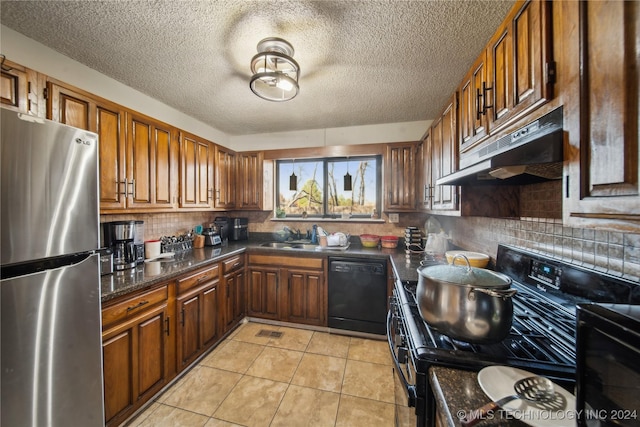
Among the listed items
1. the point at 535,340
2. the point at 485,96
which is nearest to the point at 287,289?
the point at 535,340

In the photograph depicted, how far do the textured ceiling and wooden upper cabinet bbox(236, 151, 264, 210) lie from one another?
38.5 inches

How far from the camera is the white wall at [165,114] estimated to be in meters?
1.53

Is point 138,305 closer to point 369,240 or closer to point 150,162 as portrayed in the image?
point 150,162

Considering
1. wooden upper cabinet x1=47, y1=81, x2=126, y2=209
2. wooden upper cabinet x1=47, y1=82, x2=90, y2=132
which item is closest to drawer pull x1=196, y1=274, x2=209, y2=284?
wooden upper cabinet x1=47, y1=81, x2=126, y2=209

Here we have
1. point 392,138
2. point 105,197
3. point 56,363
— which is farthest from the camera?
point 392,138

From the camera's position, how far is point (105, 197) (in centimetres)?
168

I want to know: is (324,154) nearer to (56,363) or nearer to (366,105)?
(366,105)

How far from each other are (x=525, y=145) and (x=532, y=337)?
75 cm

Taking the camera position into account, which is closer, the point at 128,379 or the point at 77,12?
the point at 77,12

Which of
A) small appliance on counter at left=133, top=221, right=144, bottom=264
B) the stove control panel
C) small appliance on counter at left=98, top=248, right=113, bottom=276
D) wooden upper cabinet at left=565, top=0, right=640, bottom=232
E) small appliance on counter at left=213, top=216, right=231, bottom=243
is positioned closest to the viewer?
wooden upper cabinet at left=565, top=0, right=640, bottom=232

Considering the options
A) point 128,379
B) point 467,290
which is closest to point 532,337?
point 467,290

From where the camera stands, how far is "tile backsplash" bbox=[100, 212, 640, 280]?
35.7 inches

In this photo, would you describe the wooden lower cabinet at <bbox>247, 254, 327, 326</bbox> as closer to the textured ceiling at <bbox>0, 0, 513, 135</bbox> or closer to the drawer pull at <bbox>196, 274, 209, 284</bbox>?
the drawer pull at <bbox>196, 274, 209, 284</bbox>

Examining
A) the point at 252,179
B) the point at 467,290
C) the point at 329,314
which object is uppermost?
the point at 252,179
